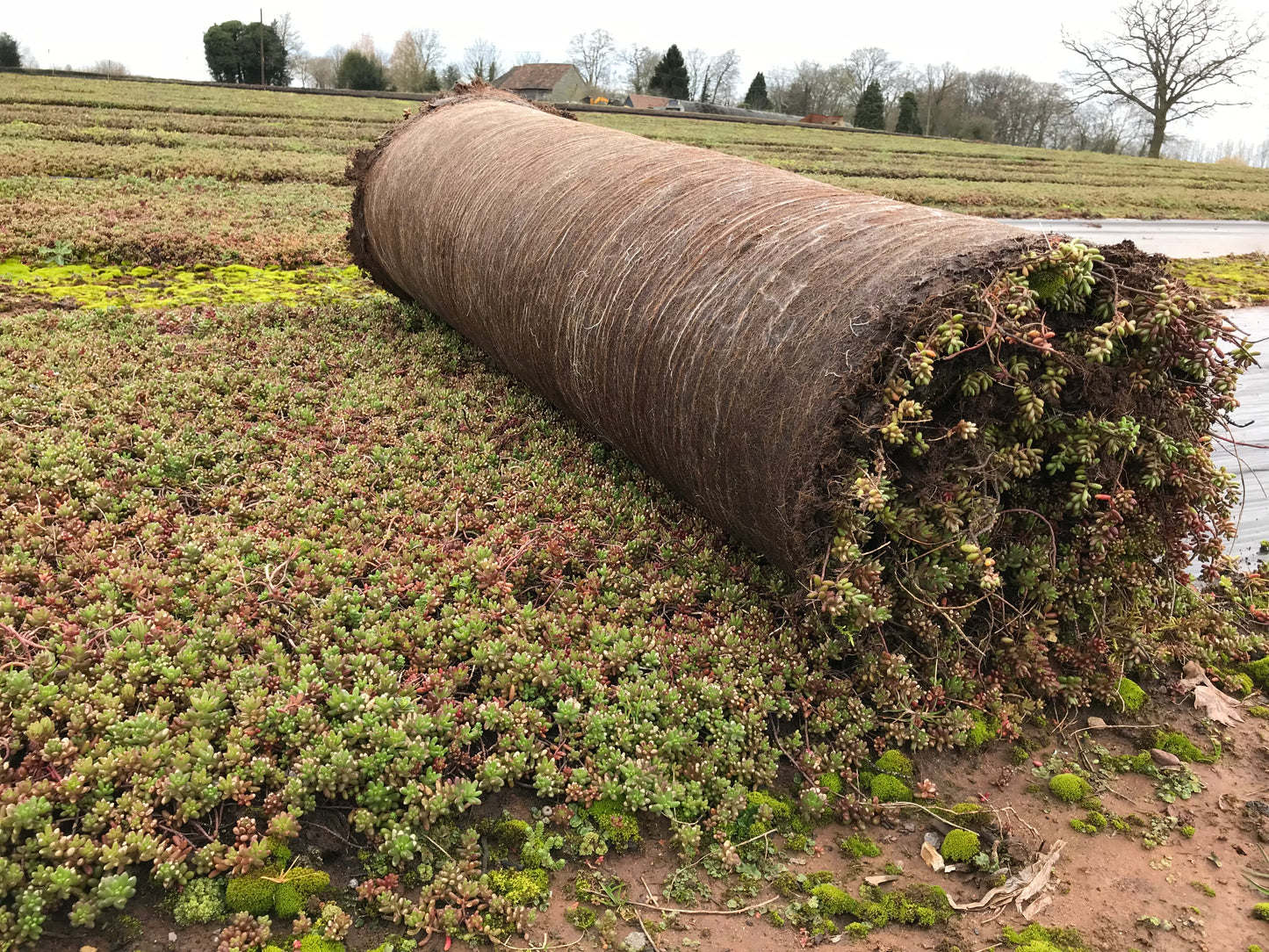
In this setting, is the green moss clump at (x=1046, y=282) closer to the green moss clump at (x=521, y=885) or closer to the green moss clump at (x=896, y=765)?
the green moss clump at (x=896, y=765)

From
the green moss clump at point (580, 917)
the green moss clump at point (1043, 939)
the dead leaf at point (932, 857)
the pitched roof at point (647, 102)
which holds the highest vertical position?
the pitched roof at point (647, 102)

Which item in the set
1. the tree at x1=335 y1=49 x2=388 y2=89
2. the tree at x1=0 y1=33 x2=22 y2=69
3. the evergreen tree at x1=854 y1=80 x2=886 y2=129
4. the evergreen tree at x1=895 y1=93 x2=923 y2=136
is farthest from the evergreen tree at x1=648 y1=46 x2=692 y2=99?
the tree at x1=0 y1=33 x2=22 y2=69

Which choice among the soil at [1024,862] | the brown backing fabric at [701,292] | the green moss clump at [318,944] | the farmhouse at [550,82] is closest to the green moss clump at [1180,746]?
the soil at [1024,862]

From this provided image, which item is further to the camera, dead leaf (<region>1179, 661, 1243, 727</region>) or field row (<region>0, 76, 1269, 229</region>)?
field row (<region>0, 76, 1269, 229</region>)

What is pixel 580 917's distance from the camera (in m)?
2.51

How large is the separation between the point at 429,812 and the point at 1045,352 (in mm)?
2908

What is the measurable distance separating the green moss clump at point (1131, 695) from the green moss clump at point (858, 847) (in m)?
1.49

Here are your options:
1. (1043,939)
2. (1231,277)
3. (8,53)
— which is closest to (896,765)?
(1043,939)

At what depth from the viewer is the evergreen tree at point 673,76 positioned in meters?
62.6

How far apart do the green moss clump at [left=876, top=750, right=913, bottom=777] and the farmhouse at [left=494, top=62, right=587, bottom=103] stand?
69958mm

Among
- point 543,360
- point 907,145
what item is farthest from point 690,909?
point 907,145

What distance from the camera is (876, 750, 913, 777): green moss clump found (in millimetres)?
3115

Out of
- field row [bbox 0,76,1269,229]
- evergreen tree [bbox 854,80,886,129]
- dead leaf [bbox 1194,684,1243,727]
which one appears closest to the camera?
dead leaf [bbox 1194,684,1243,727]

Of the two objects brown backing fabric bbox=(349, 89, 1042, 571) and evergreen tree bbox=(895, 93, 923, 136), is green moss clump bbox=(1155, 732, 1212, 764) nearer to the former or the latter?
brown backing fabric bbox=(349, 89, 1042, 571)
